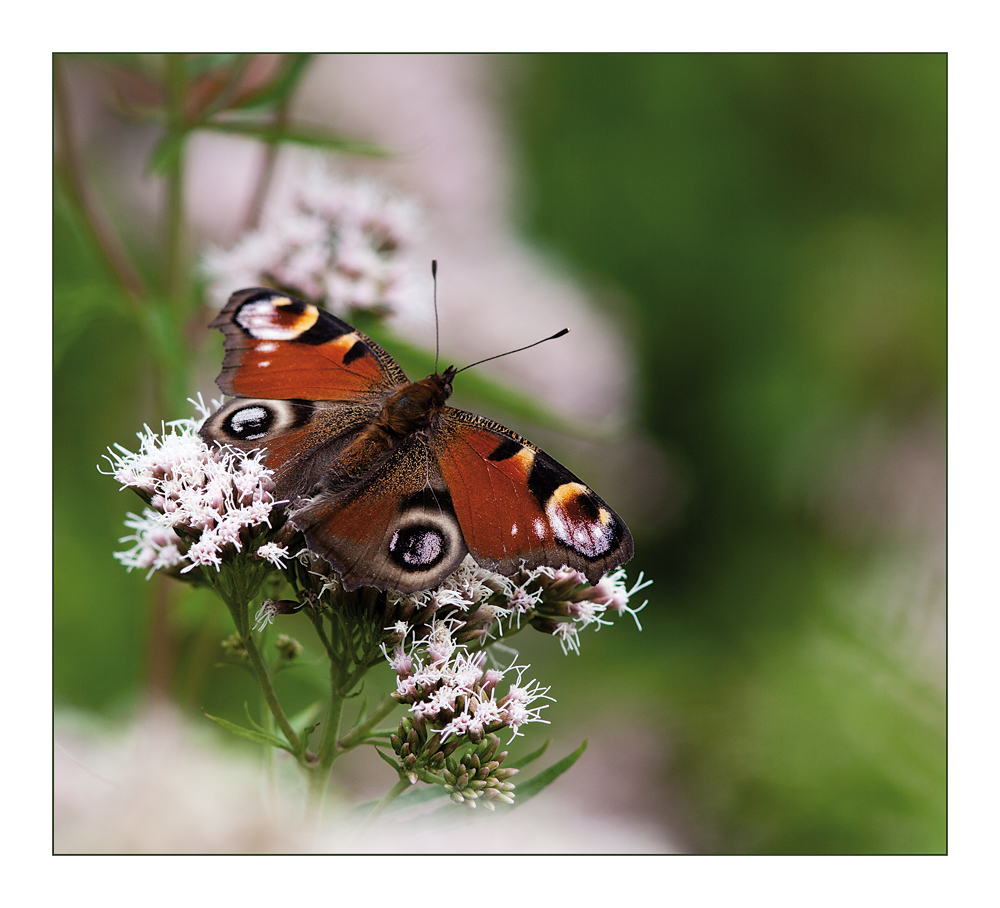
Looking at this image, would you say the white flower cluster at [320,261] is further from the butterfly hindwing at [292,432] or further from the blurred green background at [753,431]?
the butterfly hindwing at [292,432]

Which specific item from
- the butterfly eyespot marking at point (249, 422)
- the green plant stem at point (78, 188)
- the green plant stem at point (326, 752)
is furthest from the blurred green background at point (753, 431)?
the green plant stem at point (326, 752)

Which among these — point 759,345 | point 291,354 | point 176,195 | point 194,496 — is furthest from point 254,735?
point 759,345

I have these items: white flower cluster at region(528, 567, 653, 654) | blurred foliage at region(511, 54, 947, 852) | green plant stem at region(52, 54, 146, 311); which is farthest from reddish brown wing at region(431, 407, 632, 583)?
blurred foliage at region(511, 54, 947, 852)

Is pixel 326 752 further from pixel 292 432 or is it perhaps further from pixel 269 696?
pixel 292 432

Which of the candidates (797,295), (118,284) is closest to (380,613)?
(118,284)

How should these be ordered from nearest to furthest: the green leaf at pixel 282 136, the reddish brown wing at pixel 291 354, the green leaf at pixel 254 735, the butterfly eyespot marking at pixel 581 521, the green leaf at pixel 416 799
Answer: the green leaf at pixel 254 735 → the butterfly eyespot marking at pixel 581 521 → the green leaf at pixel 416 799 → the reddish brown wing at pixel 291 354 → the green leaf at pixel 282 136
